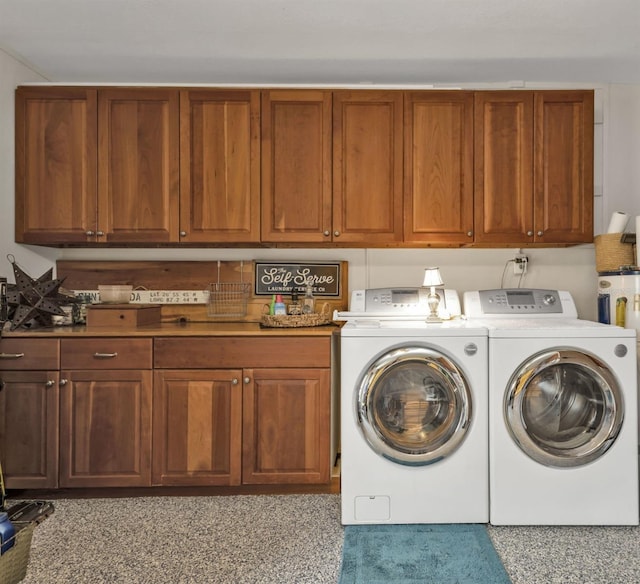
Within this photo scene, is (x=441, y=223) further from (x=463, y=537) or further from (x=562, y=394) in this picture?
(x=463, y=537)

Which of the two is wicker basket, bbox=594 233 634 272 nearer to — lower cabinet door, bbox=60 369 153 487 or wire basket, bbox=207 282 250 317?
wire basket, bbox=207 282 250 317

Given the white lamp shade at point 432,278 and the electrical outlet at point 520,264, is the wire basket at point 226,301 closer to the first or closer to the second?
the white lamp shade at point 432,278

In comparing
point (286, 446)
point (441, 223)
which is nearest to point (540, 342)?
point (441, 223)

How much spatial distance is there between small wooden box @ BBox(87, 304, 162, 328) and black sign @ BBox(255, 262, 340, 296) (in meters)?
0.75

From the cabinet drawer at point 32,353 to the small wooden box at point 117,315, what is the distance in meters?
0.26

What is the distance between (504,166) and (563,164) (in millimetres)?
328

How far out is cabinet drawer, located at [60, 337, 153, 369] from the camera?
247cm

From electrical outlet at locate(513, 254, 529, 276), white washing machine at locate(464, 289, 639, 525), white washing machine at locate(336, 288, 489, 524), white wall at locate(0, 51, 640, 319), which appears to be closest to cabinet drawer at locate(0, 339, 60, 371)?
white wall at locate(0, 51, 640, 319)

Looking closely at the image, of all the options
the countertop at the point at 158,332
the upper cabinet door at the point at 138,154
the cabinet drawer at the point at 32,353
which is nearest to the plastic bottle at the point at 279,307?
the countertop at the point at 158,332

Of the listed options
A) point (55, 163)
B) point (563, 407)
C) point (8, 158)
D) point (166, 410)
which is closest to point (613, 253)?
point (563, 407)

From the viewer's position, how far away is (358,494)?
2.26 meters

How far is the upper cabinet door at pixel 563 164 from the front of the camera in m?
2.78

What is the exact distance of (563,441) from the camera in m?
2.25

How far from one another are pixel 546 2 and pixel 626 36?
0.64 meters
